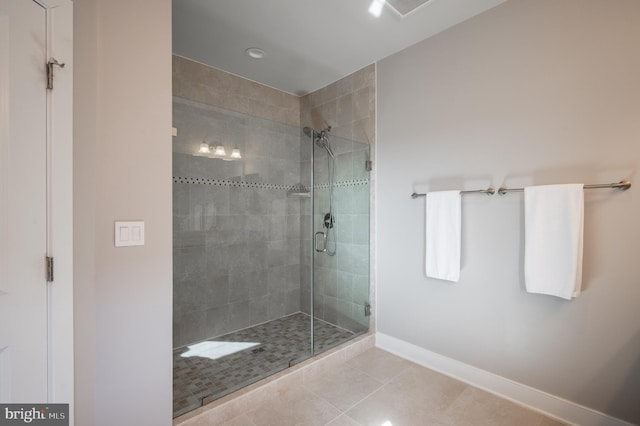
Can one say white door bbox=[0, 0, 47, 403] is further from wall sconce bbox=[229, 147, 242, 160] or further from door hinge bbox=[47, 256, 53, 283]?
wall sconce bbox=[229, 147, 242, 160]

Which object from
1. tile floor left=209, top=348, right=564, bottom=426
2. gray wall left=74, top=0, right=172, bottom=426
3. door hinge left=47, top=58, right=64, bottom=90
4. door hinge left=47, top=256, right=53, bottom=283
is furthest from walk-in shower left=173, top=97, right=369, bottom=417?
door hinge left=47, top=256, right=53, bottom=283

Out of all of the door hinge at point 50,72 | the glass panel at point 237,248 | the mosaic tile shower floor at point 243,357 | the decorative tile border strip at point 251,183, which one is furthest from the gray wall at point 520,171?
the door hinge at point 50,72

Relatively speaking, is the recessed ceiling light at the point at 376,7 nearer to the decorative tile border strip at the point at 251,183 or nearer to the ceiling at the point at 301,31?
the ceiling at the point at 301,31

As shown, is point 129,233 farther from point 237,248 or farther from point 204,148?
point 237,248

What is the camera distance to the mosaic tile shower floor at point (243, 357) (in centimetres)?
183

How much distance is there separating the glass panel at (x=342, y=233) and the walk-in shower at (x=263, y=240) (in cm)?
1

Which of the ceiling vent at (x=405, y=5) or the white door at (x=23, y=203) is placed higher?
the ceiling vent at (x=405, y=5)

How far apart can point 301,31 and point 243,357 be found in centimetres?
268

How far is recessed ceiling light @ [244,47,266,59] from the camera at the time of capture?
2490 millimetres

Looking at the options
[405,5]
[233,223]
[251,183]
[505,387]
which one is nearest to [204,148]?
[251,183]

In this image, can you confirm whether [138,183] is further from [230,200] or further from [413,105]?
[413,105]

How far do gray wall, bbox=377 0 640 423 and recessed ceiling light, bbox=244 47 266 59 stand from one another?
115cm

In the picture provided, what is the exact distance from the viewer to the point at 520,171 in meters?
1.87

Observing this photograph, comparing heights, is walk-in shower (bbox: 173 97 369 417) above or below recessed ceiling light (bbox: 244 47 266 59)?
below
